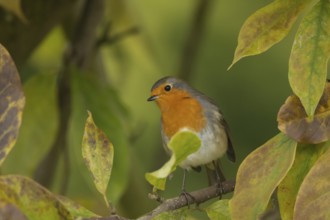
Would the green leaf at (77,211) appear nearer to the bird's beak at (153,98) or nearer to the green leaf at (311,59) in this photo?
the green leaf at (311,59)

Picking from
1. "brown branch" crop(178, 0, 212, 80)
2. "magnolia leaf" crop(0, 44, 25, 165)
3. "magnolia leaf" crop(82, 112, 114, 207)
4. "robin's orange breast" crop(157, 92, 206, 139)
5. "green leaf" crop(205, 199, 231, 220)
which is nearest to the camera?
"magnolia leaf" crop(0, 44, 25, 165)

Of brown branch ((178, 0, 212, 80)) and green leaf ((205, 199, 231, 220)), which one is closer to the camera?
green leaf ((205, 199, 231, 220))

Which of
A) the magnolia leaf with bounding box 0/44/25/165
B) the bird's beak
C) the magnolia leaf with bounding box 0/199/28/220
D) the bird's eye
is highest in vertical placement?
the magnolia leaf with bounding box 0/44/25/165

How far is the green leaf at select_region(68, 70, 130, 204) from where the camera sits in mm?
2869

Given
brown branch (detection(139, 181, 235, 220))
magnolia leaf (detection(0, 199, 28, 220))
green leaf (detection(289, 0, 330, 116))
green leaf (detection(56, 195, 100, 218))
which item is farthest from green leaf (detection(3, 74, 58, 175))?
magnolia leaf (detection(0, 199, 28, 220))

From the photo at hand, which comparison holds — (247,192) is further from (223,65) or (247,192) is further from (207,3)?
(223,65)

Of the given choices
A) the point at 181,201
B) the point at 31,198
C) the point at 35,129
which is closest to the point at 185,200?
the point at 181,201

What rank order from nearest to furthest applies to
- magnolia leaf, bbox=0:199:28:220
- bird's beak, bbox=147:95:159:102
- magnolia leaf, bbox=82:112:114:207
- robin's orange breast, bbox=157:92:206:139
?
magnolia leaf, bbox=0:199:28:220, magnolia leaf, bbox=82:112:114:207, robin's orange breast, bbox=157:92:206:139, bird's beak, bbox=147:95:159:102

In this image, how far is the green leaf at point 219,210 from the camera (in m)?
1.82

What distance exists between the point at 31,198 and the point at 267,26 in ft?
2.01

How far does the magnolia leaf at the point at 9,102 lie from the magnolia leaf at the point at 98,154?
161 mm

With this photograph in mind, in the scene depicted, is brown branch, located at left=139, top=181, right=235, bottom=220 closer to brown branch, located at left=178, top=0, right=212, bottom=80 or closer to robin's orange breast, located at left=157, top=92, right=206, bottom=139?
robin's orange breast, located at left=157, top=92, right=206, bottom=139

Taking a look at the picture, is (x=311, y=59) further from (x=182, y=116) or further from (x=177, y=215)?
(x=182, y=116)

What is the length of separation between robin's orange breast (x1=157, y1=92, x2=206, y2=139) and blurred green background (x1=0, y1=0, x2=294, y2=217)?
15cm
